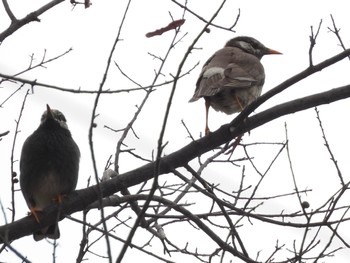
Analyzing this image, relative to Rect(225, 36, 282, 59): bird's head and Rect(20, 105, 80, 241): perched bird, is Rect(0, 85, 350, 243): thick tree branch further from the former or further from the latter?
Rect(225, 36, 282, 59): bird's head

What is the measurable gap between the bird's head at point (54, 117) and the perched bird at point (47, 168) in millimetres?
211

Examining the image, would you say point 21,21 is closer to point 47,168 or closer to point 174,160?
point 174,160

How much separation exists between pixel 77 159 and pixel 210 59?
1.88 m

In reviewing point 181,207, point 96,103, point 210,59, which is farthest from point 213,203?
point 210,59

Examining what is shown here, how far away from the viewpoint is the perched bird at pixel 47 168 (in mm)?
5387

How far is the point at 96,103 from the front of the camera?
2.95 meters

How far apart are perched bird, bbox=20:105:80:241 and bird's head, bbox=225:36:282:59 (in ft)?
9.73

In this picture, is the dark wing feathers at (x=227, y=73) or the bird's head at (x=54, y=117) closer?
the dark wing feathers at (x=227, y=73)

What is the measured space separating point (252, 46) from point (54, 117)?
293cm

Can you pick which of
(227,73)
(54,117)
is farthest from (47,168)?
(227,73)

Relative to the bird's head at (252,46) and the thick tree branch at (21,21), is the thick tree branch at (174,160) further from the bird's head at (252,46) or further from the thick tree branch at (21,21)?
the bird's head at (252,46)

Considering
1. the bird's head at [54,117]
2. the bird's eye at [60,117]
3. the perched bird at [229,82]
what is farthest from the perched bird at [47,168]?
the perched bird at [229,82]

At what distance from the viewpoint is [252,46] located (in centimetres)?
798

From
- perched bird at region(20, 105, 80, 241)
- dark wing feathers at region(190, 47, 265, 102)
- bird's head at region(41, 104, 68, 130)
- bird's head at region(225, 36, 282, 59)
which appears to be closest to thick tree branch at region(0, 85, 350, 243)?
perched bird at region(20, 105, 80, 241)
